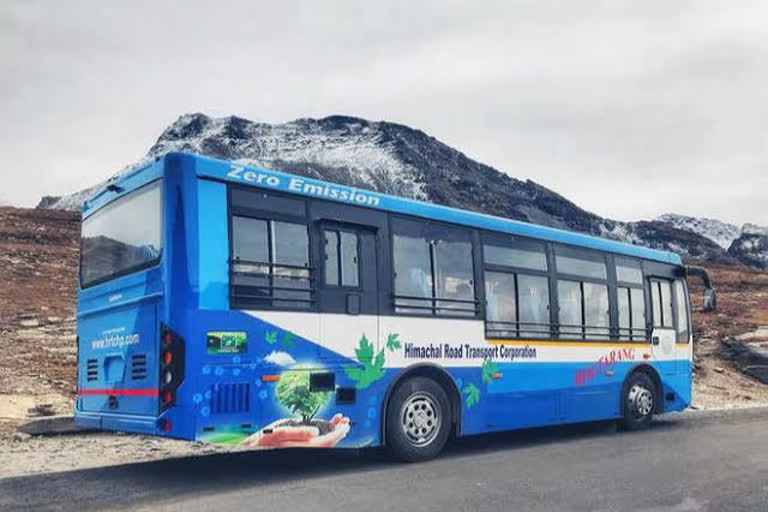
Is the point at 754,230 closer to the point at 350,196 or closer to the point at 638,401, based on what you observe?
the point at 638,401

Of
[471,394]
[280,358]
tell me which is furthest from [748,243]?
[280,358]

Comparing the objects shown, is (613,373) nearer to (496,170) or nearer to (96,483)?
(96,483)

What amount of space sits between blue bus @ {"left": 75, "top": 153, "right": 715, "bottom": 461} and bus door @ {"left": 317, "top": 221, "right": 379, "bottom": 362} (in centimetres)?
2

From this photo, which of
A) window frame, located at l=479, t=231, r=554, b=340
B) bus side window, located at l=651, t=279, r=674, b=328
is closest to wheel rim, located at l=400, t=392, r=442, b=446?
window frame, located at l=479, t=231, r=554, b=340

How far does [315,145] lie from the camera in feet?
287

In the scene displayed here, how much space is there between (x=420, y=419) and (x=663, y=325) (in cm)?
605

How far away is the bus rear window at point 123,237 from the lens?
7.84 meters

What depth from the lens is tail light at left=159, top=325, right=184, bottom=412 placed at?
7273mm

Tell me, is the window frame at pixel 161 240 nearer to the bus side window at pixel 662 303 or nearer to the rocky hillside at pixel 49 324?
the rocky hillside at pixel 49 324

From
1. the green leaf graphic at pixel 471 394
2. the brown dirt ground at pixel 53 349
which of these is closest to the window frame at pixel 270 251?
the green leaf graphic at pixel 471 394

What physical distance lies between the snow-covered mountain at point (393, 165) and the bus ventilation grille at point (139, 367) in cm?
6298

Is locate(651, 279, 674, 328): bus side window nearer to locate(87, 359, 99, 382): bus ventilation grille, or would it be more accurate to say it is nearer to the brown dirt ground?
the brown dirt ground

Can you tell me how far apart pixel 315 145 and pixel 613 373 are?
77.2 metres

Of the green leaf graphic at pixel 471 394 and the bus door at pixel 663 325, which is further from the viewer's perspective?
the bus door at pixel 663 325
